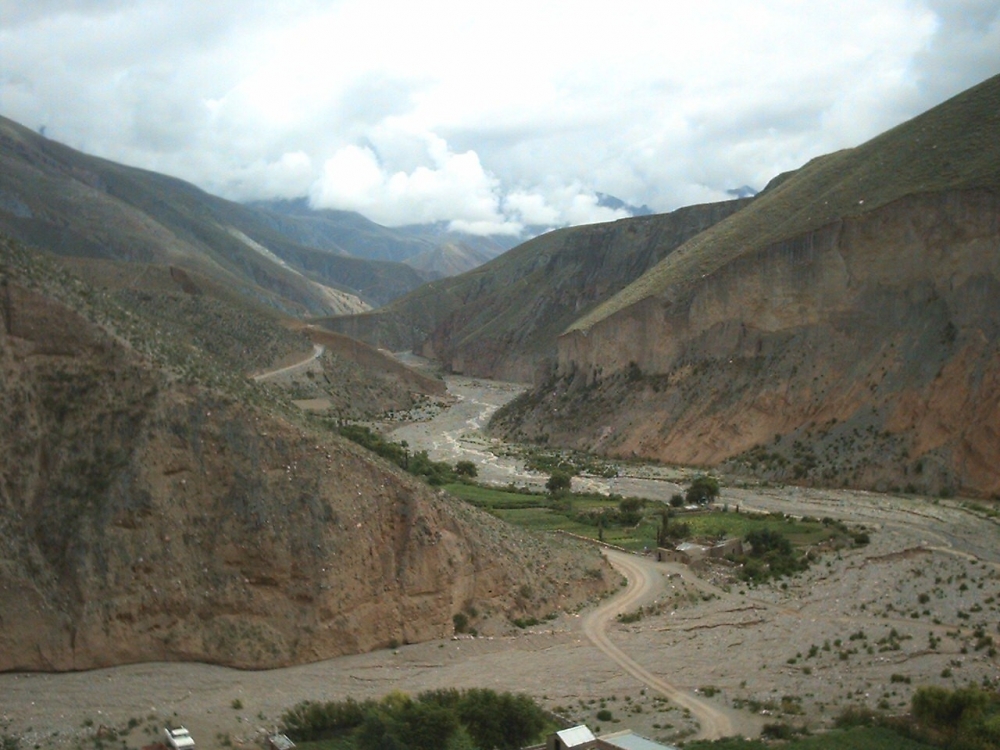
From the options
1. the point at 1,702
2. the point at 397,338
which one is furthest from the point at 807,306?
the point at 397,338

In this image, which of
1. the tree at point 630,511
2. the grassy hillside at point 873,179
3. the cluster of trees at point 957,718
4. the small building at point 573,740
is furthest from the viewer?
the grassy hillside at point 873,179

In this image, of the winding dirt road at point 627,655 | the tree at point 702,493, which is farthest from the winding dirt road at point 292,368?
the winding dirt road at point 627,655

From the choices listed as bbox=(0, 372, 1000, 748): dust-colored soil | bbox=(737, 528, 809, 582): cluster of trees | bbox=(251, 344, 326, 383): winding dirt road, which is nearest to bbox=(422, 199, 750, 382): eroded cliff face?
bbox=(251, 344, 326, 383): winding dirt road

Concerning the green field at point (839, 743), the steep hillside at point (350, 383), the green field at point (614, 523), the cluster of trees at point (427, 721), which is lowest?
the cluster of trees at point (427, 721)

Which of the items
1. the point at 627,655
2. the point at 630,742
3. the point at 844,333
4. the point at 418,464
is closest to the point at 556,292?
the point at 844,333

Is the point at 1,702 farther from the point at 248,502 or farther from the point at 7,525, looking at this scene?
the point at 248,502

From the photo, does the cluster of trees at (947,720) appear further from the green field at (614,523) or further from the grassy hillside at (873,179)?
the grassy hillside at (873,179)

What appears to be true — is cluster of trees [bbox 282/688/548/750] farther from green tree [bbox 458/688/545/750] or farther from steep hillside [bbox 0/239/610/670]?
steep hillside [bbox 0/239/610/670]
